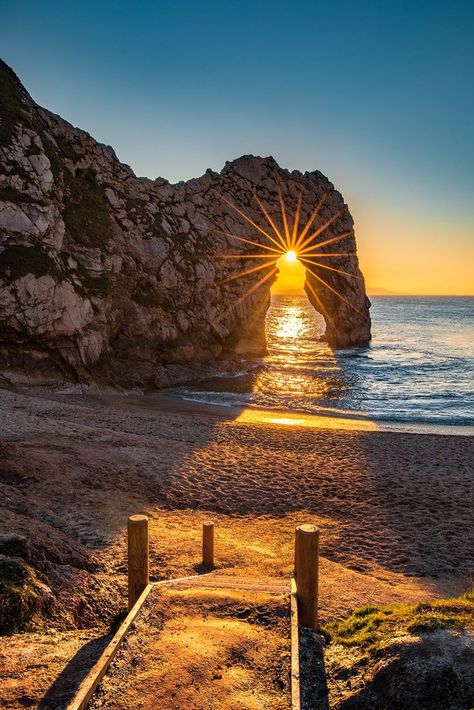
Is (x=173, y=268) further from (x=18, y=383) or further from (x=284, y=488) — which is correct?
(x=284, y=488)

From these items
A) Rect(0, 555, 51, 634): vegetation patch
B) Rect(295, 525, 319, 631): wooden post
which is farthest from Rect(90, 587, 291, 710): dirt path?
Rect(0, 555, 51, 634): vegetation patch

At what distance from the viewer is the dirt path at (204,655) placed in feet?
15.1

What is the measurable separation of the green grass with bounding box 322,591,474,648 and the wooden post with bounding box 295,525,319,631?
0.44 m

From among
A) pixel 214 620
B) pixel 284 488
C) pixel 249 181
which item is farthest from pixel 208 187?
pixel 214 620

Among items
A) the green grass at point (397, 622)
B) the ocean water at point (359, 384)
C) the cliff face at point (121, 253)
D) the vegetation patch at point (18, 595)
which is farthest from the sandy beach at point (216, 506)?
the cliff face at point (121, 253)

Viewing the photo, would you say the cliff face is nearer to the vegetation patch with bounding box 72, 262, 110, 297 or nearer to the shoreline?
the vegetation patch with bounding box 72, 262, 110, 297

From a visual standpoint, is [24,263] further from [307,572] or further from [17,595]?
[307,572]

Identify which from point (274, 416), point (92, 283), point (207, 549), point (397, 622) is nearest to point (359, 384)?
point (274, 416)

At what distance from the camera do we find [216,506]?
1302cm

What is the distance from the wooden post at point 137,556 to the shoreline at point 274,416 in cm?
1753

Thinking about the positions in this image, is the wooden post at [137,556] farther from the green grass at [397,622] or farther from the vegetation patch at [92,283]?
the vegetation patch at [92,283]

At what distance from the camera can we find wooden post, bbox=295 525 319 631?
6.24 m

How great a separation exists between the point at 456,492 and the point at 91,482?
445 inches

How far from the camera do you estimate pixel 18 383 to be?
26484 mm
